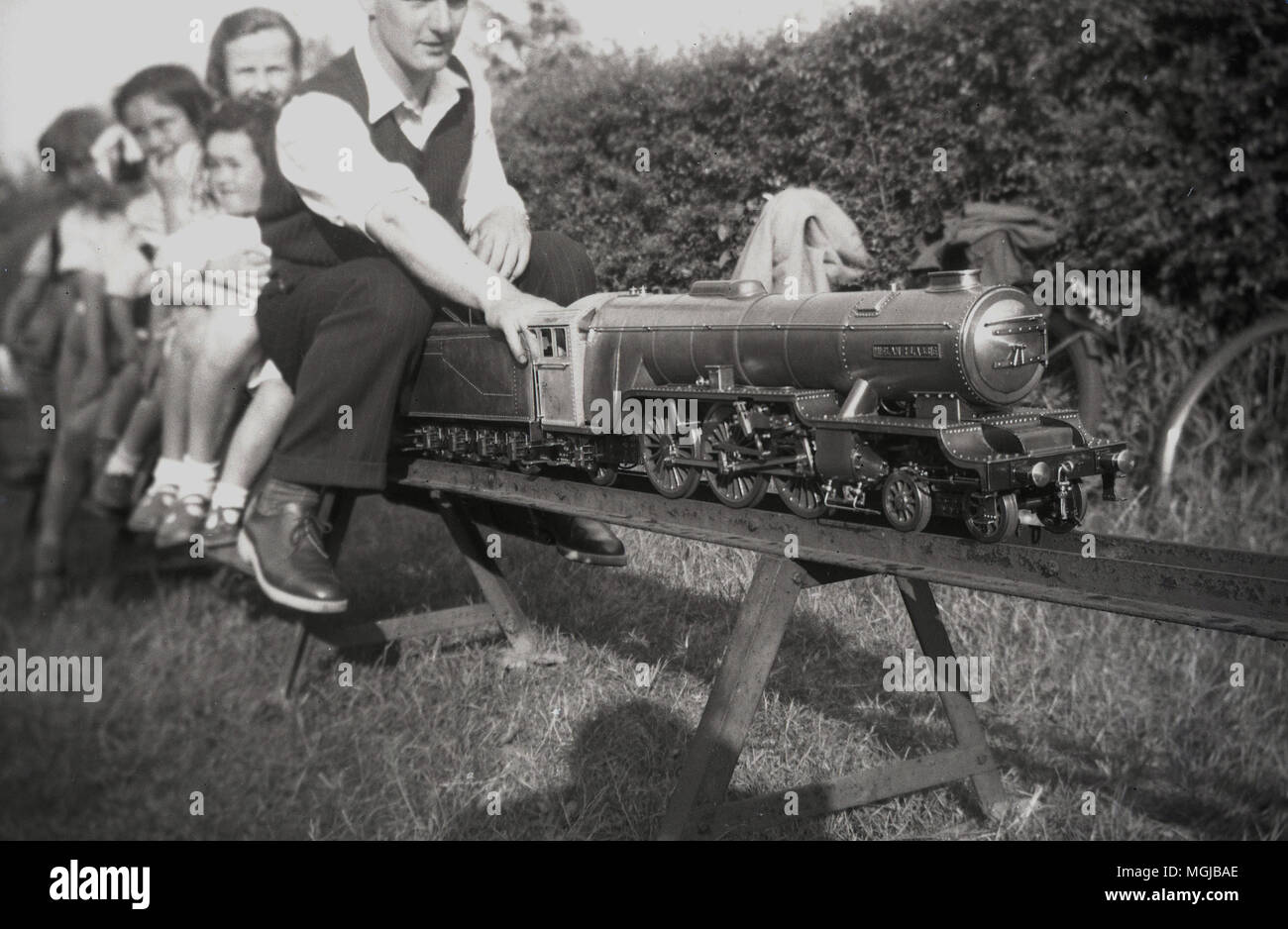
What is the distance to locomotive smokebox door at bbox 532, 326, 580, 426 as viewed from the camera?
4117 millimetres

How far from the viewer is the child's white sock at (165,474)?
4641 millimetres

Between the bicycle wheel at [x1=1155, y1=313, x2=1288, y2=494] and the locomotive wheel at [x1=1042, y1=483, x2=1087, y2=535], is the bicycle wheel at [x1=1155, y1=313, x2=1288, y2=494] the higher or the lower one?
the higher one

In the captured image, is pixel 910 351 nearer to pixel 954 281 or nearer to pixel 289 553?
pixel 954 281

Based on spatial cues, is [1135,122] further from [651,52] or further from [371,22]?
[371,22]

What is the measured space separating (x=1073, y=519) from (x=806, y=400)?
2.96 ft

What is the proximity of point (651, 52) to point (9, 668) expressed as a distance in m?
5.34

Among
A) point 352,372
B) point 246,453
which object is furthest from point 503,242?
point 246,453

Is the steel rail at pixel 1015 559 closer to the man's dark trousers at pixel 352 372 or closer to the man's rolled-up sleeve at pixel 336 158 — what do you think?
the man's dark trousers at pixel 352 372

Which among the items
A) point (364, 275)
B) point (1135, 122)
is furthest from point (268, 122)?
point (1135, 122)

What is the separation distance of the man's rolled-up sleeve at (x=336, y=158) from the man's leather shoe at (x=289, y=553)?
1095 mm

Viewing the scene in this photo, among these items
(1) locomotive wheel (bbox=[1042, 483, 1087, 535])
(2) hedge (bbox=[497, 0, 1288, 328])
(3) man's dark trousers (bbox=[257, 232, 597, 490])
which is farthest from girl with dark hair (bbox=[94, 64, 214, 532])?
(1) locomotive wheel (bbox=[1042, 483, 1087, 535])

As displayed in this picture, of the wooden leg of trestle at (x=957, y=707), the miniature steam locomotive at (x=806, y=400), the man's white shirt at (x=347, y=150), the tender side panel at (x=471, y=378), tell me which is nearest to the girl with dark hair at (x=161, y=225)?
the man's white shirt at (x=347, y=150)

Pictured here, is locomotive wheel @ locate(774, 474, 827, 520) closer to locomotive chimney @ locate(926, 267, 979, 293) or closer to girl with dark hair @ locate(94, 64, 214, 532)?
locomotive chimney @ locate(926, 267, 979, 293)
